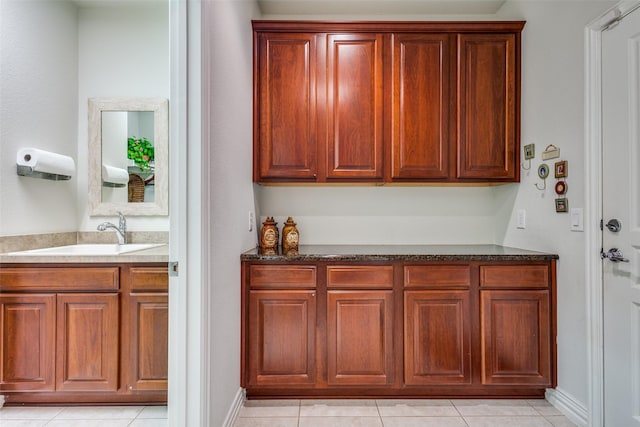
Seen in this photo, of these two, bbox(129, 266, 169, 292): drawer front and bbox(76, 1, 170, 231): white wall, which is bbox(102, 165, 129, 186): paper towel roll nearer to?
bbox(76, 1, 170, 231): white wall

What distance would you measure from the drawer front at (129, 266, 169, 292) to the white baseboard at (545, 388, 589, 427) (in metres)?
2.40

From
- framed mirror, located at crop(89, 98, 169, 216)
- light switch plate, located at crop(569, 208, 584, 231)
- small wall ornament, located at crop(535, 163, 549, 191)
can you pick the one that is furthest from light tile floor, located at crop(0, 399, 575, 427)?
small wall ornament, located at crop(535, 163, 549, 191)

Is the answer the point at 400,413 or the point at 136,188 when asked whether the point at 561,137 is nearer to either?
the point at 400,413

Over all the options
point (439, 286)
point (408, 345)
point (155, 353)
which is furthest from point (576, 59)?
point (155, 353)

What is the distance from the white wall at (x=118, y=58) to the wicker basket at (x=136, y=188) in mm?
139

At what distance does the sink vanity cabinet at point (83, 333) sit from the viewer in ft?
5.84

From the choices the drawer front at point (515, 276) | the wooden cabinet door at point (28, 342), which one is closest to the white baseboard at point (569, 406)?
the drawer front at point (515, 276)

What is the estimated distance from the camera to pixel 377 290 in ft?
6.81

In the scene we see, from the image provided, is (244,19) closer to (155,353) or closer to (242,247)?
(242,247)

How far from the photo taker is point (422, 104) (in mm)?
2340

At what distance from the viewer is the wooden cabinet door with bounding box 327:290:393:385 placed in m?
2.06

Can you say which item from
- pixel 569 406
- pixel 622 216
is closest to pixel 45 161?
pixel 622 216

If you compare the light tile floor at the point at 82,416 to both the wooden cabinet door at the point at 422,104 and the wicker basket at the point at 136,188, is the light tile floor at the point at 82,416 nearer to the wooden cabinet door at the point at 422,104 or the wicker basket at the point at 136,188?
the wicker basket at the point at 136,188

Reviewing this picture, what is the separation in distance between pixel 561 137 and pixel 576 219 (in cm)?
49
